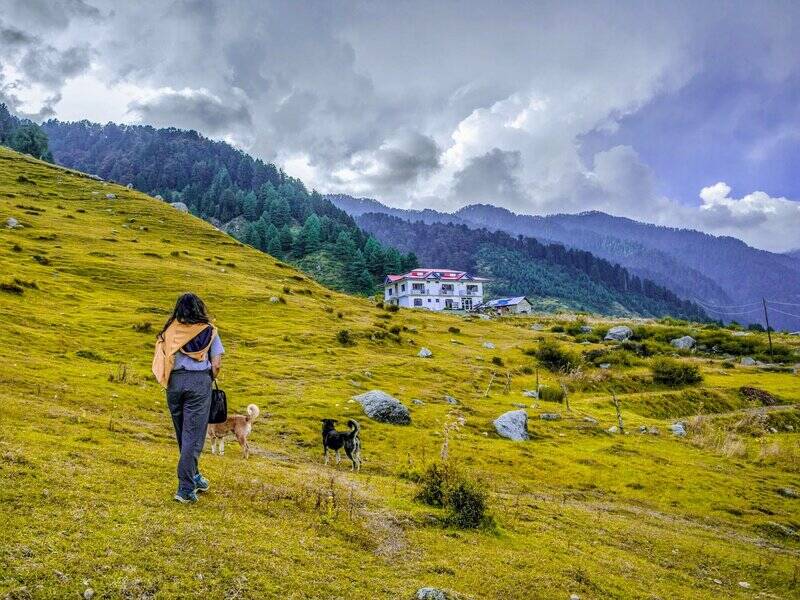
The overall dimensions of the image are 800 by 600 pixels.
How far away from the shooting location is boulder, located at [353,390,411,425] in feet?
76.8

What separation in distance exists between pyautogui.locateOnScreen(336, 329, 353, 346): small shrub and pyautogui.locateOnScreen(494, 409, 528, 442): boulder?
18.8 m

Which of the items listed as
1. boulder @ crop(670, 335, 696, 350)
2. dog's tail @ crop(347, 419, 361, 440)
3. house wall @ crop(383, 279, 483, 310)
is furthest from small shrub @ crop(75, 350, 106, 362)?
house wall @ crop(383, 279, 483, 310)

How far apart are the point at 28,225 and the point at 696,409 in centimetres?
7170

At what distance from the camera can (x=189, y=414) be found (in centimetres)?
885

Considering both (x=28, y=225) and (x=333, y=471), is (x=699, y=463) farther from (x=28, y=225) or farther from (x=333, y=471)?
(x=28, y=225)

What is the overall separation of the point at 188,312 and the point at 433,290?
4948 inches

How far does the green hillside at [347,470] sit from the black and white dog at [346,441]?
636 mm

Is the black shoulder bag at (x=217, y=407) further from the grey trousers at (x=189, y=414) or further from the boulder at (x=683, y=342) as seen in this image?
the boulder at (x=683, y=342)

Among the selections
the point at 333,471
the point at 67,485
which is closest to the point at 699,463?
the point at 333,471

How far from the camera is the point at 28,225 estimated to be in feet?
202

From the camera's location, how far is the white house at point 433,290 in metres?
131

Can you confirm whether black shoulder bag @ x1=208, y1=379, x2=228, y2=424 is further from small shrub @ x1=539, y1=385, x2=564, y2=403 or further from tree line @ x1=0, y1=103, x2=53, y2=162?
tree line @ x1=0, y1=103, x2=53, y2=162

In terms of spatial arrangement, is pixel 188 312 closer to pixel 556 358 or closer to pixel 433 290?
pixel 556 358

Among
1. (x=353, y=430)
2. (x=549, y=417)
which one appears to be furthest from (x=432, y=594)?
(x=549, y=417)
